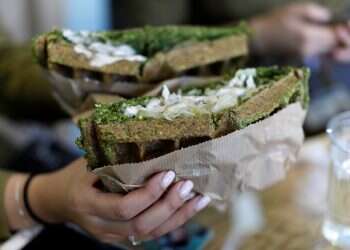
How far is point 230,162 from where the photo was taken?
60cm

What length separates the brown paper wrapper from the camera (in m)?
0.59

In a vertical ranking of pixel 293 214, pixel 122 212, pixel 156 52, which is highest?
pixel 156 52

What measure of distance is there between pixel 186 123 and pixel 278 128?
11 cm

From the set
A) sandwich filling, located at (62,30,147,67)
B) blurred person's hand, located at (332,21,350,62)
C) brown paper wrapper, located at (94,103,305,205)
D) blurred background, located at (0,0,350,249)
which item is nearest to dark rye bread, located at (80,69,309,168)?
brown paper wrapper, located at (94,103,305,205)

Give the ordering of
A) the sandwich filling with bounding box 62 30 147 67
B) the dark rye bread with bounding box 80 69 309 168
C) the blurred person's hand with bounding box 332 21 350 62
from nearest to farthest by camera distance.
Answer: the dark rye bread with bounding box 80 69 309 168, the sandwich filling with bounding box 62 30 147 67, the blurred person's hand with bounding box 332 21 350 62

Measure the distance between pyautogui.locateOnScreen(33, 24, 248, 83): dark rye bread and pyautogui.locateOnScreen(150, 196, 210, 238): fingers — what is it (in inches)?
5.8

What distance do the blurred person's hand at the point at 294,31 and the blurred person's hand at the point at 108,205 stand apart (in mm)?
555

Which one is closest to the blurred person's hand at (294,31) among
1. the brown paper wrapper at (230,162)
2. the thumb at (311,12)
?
the thumb at (311,12)

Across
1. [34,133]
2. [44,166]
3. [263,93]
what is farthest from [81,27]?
[263,93]

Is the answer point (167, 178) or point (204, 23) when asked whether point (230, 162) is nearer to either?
point (167, 178)

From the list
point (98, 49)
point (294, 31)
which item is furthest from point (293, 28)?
point (98, 49)

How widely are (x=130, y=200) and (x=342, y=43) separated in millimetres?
616

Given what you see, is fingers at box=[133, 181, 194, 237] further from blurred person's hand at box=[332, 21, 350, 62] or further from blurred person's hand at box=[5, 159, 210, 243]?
blurred person's hand at box=[332, 21, 350, 62]

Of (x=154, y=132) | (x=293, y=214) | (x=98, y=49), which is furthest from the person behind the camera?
(x=293, y=214)
